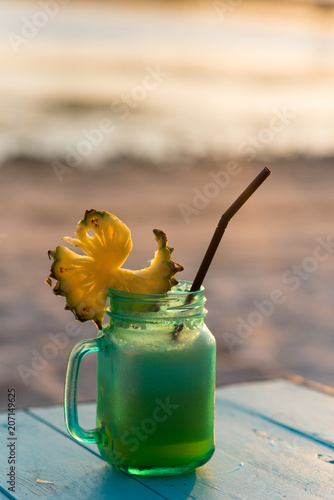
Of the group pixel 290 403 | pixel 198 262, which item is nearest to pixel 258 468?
pixel 290 403

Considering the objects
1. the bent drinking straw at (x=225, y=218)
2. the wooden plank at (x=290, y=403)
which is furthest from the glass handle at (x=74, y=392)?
the wooden plank at (x=290, y=403)

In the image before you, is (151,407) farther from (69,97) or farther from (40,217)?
(69,97)

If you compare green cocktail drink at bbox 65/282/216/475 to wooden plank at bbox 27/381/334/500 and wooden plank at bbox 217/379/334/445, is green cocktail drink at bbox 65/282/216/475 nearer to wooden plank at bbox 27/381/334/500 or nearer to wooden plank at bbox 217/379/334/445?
wooden plank at bbox 27/381/334/500

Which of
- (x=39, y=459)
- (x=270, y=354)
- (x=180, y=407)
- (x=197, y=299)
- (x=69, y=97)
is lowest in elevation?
(x=270, y=354)

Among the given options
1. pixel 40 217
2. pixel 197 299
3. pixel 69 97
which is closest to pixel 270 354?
pixel 197 299

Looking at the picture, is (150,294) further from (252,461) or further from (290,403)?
(290,403)

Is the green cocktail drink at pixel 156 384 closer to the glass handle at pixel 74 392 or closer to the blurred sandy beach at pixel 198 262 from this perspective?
the glass handle at pixel 74 392

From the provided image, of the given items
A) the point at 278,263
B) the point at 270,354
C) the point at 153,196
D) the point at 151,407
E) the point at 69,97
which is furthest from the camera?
the point at 69,97
